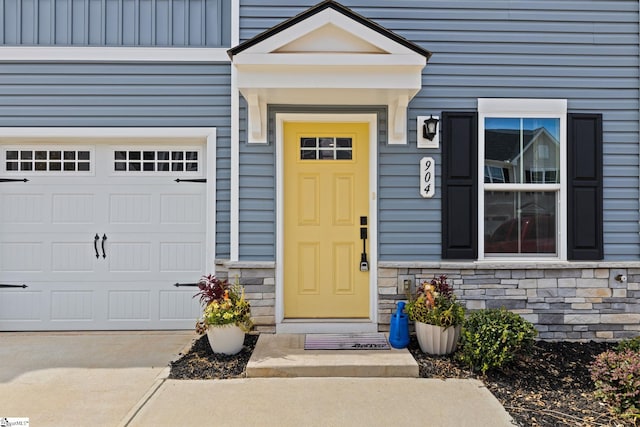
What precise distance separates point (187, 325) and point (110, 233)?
4.07 feet

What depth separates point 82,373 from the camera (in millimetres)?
3477

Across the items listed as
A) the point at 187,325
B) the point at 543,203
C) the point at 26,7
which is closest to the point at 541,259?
the point at 543,203

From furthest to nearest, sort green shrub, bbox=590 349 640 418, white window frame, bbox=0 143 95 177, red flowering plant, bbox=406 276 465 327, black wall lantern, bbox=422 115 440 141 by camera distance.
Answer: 1. white window frame, bbox=0 143 95 177
2. black wall lantern, bbox=422 115 440 141
3. red flowering plant, bbox=406 276 465 327
4. green shrub, bbox=590 349 640 418

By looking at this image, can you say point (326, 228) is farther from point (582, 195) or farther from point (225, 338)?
point (582, 195)

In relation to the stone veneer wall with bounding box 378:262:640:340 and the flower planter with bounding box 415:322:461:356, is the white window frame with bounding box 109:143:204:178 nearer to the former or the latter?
the stone veneer wall with bounding box 378:262:640:340

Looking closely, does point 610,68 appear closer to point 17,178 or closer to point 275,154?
point 275,154

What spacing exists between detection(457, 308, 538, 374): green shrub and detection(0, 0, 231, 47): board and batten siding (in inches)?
139

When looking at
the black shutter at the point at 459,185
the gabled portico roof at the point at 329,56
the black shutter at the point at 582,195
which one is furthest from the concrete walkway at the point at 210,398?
the gabled portico roof at the point at 329,56

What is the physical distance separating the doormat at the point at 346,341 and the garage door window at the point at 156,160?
2.10 meters

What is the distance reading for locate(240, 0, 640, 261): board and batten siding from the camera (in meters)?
4.33

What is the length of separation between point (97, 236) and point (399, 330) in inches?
125

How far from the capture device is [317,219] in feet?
14.5

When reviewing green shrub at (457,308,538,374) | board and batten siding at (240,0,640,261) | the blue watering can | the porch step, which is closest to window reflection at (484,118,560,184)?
board and batten siding at (240,0,640,261)

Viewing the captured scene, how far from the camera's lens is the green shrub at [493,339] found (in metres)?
3.35
